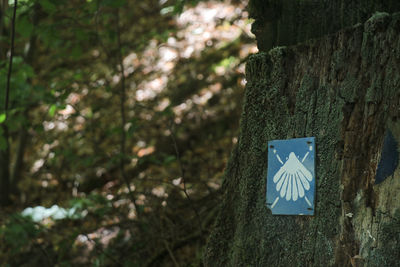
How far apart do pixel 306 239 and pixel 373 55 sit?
691 millimetres

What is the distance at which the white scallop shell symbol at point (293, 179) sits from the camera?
5.52 ft

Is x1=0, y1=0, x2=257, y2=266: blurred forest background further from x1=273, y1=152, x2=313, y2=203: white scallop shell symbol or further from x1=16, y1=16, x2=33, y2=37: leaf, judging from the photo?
x1=273, y1=152, x2=313, y2=203: white scallop shell symbol

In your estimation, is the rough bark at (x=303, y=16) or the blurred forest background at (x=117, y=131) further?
the blurred forest background at (x=117, y=131)

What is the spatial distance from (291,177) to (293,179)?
10 mm

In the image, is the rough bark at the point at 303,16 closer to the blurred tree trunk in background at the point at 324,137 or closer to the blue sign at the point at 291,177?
the blurred tree trunk in background at the point at 324,137

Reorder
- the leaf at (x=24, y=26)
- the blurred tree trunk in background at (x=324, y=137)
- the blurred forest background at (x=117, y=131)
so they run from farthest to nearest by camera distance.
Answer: the blurred forest background at (x=117, y=131) → the leaf at (x=24, y=26) → the blurred tree trunk in background at (x=324, y=137)

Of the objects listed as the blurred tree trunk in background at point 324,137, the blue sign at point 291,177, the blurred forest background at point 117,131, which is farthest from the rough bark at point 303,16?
the blurred forest background at point 117,131

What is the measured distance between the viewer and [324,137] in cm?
166

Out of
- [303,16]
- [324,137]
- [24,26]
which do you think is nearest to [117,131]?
[24,26]

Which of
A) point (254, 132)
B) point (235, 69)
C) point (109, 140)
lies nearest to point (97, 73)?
point (109, 140)

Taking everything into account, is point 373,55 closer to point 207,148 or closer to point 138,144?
point 207,148

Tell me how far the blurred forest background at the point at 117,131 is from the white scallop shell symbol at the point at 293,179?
66.0 inches

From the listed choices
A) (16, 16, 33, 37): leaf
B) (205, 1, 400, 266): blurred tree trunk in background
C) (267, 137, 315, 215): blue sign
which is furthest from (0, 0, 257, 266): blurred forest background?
(267, 137, 315, 215): blue sign

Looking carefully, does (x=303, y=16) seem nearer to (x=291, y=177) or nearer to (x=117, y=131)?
(x=291, y=177)
